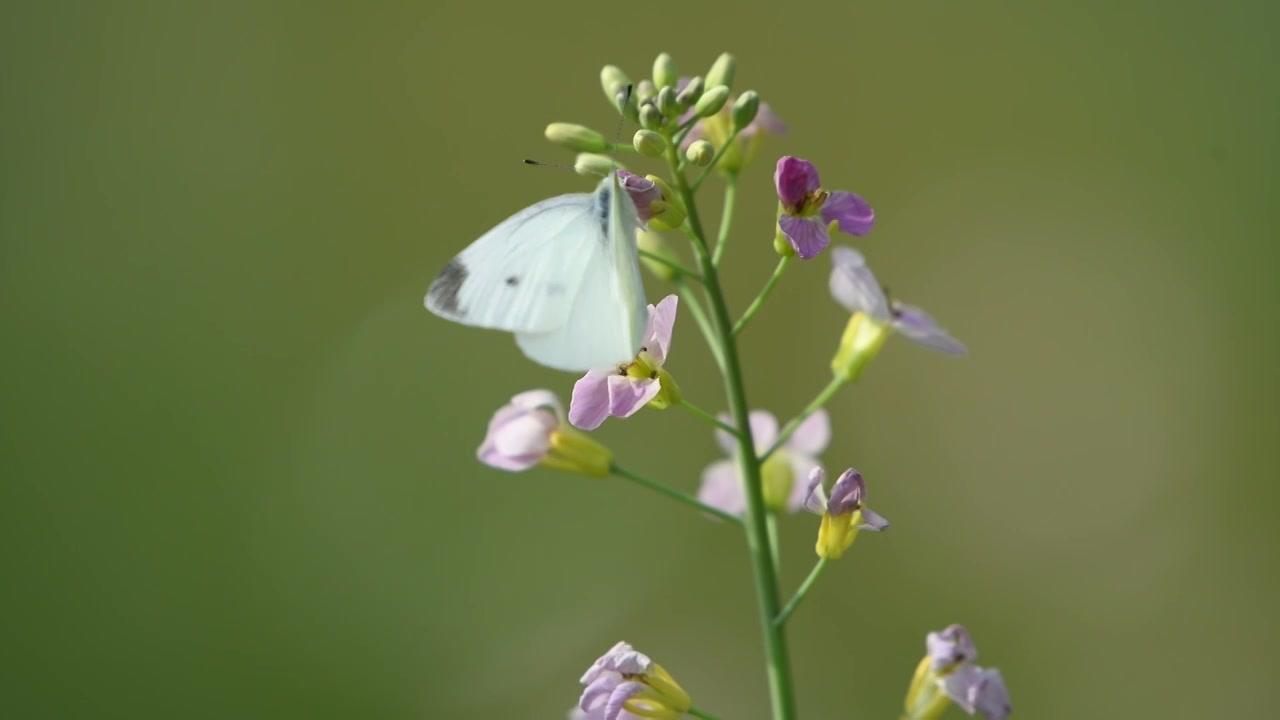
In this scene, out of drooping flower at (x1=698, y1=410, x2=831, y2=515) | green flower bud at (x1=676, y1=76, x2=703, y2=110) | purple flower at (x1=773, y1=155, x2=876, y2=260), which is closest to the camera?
purple flower at (x1=773, y1=155, x2=876, y2=260)

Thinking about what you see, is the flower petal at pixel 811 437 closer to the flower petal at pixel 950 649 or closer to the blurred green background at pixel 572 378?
the flower petal at pixel 950 649

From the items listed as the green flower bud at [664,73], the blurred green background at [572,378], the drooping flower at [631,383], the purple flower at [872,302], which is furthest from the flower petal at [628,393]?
the blurred green background at [572,378]

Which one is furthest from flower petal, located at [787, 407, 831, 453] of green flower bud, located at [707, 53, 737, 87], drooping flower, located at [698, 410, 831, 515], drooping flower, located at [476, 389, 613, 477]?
green flower bud, located at [707, 53, 737, 87]

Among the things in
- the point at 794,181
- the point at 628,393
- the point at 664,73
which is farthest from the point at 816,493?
the point at 664,73

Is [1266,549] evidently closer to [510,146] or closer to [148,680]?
[510,146]

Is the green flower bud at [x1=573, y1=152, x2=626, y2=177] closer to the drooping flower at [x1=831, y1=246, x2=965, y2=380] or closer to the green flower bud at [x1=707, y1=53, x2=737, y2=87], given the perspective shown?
the green flower bud at [x1=707, y1=53, x2=737, y2=87]

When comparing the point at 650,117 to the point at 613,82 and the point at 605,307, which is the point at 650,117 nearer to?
the point at 613,82

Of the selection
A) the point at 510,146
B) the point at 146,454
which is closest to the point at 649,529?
the point at 510,146
